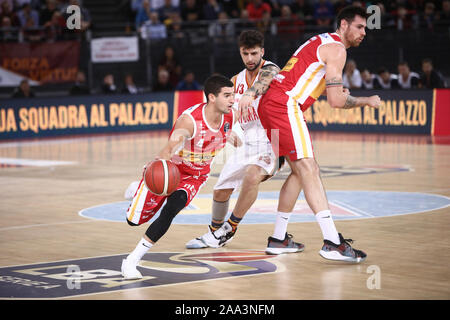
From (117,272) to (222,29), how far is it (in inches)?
648

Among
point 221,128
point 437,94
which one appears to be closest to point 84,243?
point 221,128

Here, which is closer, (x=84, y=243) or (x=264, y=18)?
(x=84, y=243)

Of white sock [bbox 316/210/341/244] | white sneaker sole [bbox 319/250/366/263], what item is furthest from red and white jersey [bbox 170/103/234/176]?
white sneaker sole [bbox 319/250/366/263]

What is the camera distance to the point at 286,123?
7719mm

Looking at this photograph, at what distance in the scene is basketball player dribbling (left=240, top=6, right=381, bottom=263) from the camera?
295 inches

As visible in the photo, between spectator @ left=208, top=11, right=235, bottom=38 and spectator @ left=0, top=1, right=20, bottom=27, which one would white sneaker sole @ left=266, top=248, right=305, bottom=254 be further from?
spectator @ left=0, top=1, right=20, bottom=27

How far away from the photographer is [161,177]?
6973 mm

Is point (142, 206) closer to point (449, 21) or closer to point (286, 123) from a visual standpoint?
point (286, 123)

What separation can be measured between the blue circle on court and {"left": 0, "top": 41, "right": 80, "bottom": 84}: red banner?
1102cm

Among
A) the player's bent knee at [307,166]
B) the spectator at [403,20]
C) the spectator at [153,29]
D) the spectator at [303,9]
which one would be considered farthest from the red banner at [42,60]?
the player's bent knee at [307,166]

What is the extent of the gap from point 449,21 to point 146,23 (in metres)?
7.89

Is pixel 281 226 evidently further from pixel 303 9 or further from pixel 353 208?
pixel 303 9

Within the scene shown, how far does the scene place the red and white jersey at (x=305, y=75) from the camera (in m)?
7.72

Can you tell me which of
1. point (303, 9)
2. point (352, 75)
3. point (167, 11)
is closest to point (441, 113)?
point (352, 75)
